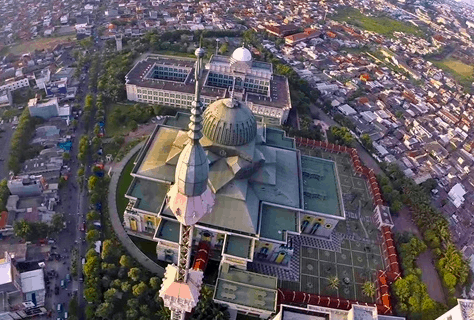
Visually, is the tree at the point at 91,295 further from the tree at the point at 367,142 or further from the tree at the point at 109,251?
the tree at the point at 367,142

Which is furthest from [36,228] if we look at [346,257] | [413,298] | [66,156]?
[413,298]

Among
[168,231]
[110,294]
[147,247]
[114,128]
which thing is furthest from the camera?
[114,128]

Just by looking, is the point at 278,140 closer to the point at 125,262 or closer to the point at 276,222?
the point at 276,222

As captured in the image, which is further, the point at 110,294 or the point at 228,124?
the point at 228,124

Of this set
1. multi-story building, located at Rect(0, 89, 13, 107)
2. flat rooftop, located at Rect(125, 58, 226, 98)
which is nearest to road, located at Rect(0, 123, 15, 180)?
multi-story building, located at Rect(0, 89, 13, 107)

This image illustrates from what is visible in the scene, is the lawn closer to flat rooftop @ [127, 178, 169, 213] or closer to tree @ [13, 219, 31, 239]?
flat rooftop @ [127, 178, 169, 213]

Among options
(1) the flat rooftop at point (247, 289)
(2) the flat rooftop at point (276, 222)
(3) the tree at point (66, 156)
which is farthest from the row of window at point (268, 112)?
(1) the flat rooftop at point (247, 289)

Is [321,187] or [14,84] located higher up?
[321,187]
